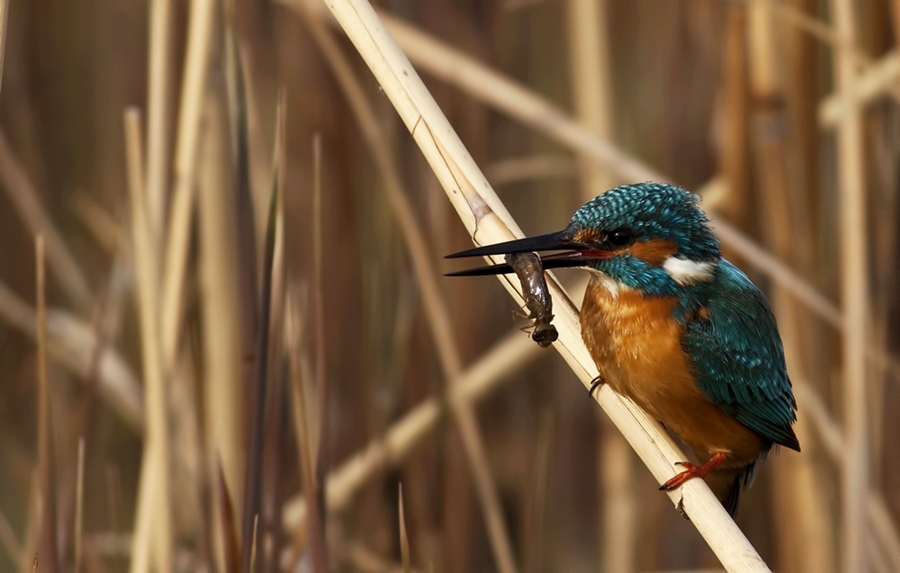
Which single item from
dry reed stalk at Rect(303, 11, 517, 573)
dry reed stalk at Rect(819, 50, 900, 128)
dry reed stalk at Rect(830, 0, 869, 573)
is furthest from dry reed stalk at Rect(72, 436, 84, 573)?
dry reed stalk at Rect(819, 50, 900, 128)

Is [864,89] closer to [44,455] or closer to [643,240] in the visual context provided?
[643,240]

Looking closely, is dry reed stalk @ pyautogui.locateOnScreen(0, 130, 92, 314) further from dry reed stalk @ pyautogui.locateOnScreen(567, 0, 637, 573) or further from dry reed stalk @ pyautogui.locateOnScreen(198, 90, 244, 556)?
dry reed stalk @ pyautogui.locateOnScreen(567, 0, 637, 573)

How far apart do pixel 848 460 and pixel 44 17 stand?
245 centimetres

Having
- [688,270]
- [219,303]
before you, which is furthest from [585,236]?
[219,303]

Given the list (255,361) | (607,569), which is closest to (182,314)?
(255,361)

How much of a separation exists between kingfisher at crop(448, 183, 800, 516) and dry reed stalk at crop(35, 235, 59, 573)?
812mm

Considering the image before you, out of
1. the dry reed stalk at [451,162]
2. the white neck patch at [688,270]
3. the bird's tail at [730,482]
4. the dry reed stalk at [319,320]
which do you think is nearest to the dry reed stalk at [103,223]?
the dry reed stalk at [319,320]

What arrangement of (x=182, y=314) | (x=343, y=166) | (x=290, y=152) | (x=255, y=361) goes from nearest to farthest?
(x=255, y=361) < (x=182, y=314) < (x=343, y=166) < (x=290, y=152)

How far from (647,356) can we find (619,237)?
0.71 feet

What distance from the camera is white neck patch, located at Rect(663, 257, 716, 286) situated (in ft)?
5.16

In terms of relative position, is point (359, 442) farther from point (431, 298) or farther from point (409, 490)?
point (431, 298)

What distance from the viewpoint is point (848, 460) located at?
6.60 feet

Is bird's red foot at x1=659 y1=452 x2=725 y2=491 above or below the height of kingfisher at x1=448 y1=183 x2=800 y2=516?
below

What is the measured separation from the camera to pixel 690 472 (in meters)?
1.39
